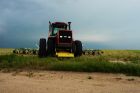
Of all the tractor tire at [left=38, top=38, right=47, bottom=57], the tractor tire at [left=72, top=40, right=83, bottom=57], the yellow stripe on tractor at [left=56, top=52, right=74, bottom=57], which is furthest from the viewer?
the tractor tire at [left=72, top=40, right=83, bottom=57]

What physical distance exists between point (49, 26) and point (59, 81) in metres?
15.5

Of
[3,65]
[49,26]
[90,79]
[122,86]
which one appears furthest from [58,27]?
[122,86]

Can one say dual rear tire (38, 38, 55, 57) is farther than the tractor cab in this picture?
No

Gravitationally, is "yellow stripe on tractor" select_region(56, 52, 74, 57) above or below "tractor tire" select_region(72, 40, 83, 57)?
below

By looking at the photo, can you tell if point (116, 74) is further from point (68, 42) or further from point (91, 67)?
point (68, 42)

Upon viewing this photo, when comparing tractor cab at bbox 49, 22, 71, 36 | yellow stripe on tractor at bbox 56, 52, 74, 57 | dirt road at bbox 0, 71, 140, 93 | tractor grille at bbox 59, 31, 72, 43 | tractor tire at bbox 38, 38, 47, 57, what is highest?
tractor cab at bbox 49, 22, 71, 36

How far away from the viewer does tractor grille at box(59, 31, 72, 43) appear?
93.7ft

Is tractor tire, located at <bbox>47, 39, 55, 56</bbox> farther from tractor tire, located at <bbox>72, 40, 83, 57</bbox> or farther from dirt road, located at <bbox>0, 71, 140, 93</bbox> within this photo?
dirt road, located at <bbox>0, 71, 140, 93</bbox>

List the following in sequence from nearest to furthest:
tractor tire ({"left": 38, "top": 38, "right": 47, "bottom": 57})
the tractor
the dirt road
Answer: the dirt road, the tractor, tractor tire ({"left": 38, "top": 38, "right": 47, "bottom": 57})

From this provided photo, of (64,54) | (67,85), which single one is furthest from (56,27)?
(67,85)

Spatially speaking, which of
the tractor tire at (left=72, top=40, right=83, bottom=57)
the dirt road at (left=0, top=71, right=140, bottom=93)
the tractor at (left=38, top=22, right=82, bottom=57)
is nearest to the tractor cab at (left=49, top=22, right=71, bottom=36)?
the tractor at (left=38, top=22, right=82, bottom=57)

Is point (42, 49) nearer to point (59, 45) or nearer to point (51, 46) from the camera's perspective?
point (51, 46)

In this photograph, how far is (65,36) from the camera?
28.7 meters

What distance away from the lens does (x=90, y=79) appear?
17266mm
